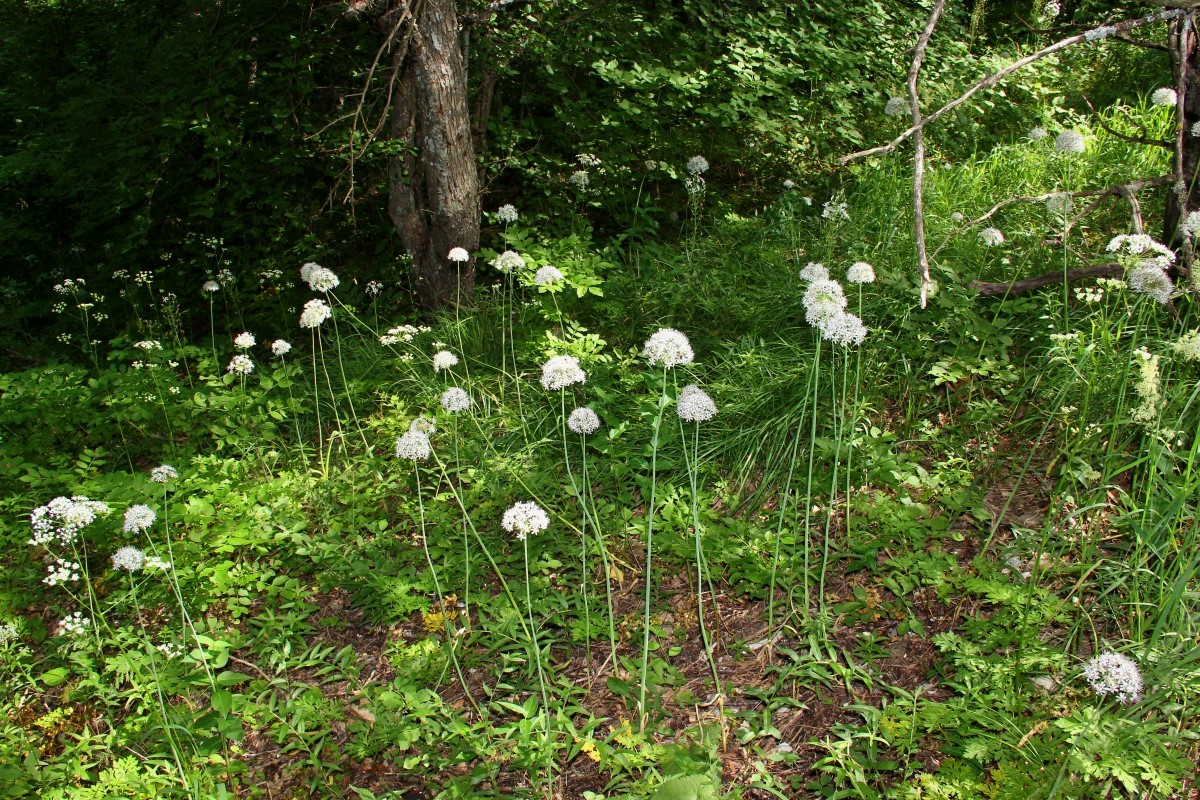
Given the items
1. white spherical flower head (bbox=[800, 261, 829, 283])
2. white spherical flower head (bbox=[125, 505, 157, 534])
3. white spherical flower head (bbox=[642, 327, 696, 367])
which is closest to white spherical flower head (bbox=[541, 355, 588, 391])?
white spherical flower head (bbox=[642, 327, 696, 367])

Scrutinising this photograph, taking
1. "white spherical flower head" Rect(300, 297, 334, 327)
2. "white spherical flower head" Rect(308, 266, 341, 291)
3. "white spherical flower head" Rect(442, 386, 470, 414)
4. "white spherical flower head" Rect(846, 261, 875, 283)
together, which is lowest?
"white spherical flower head" Rect(442, 386, 470, 414)

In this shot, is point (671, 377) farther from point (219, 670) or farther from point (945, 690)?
point (219, 670)

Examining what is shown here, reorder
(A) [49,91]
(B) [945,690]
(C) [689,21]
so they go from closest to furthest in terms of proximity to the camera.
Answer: (B) [945,690]
(C) [689,21]
(A) [49,91]

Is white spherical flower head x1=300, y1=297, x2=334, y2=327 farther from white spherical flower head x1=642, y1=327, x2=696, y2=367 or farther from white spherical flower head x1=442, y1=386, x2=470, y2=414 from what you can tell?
white spherical flower head x1=642, y1=327, x2=696, y2=367

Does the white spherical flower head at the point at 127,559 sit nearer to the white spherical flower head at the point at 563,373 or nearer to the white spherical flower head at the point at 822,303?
the white spherical flower head at the point at 563,373

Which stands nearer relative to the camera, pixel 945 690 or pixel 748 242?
pixel 945 690

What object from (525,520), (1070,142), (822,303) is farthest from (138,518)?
(1070,142)

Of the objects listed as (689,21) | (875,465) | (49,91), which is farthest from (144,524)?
(49,91)

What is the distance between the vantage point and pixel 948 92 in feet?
17.4

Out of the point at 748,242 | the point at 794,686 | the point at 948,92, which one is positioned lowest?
the point at 794,686

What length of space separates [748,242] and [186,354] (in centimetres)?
327

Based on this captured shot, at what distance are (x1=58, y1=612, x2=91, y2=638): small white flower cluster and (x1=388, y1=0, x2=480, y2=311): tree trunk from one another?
7.57ft

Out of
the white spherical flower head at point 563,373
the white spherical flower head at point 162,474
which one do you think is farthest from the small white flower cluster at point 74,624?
the white spherical flower head at point 563,373

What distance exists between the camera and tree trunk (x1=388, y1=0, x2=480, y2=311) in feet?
13.1
